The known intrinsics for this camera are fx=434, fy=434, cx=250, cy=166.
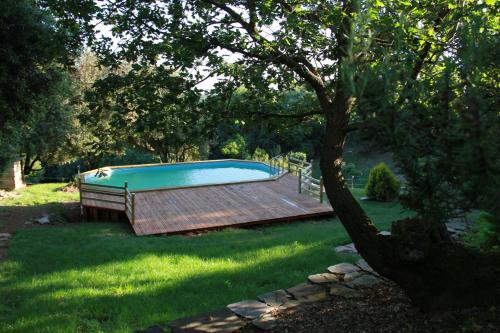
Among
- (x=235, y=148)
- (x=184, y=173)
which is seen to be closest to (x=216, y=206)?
(x=184, y=173)

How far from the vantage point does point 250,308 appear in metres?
4.14

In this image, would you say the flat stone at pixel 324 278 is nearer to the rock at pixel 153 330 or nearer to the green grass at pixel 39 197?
the rock at pixel 153 330

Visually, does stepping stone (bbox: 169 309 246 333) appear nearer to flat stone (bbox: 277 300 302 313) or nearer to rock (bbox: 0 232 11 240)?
flat stone (bbox: 277 300 302 313)

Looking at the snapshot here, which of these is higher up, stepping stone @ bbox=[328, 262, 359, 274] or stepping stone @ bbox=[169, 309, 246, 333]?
stepping stone @ bbox=[328, 262, 359, 274]

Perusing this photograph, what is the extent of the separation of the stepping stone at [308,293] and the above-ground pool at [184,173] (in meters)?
15.1

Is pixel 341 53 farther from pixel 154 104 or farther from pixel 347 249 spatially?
pixel 347 249

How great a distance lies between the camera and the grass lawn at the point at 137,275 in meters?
4.40

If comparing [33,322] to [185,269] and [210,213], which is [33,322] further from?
[210,213]

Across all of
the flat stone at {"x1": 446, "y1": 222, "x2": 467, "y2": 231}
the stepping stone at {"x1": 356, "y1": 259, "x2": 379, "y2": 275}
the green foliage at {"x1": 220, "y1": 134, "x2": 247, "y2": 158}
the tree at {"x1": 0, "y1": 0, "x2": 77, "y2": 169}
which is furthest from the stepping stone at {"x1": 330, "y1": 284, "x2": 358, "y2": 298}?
the green foliage at {"x1": 220, "y1": 134, "x2": 247, "y2": 158}

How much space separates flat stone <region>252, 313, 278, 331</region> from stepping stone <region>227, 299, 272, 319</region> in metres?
0.06

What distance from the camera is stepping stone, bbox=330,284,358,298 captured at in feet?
14.2

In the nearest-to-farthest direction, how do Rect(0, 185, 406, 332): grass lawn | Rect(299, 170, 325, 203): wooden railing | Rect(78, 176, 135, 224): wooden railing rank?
Rect(0, 185, 406, 332): grass lawn
Rect(78, 176, 135, 224): wooden railing
Rect(299, 170, 325, 203): wooden railing

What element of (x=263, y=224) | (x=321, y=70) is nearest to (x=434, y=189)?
(x=321, y=70)

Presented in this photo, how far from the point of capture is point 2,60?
7570mm
